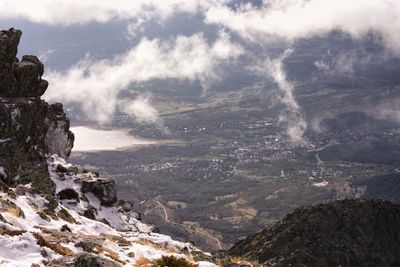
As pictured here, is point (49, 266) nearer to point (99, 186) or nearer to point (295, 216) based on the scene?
point (295, 216)

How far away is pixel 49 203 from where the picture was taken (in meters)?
59.9

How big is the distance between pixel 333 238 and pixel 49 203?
31482 millimetres

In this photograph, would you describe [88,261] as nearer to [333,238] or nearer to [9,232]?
[9,232]

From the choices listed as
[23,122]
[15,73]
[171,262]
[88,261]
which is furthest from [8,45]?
[88,261]

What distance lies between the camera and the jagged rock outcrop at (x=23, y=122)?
72.9m

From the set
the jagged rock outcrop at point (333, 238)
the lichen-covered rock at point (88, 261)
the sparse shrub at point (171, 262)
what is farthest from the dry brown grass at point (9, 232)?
the jagged rock outcrop at point (333, 238)

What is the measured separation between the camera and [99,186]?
3676 inches

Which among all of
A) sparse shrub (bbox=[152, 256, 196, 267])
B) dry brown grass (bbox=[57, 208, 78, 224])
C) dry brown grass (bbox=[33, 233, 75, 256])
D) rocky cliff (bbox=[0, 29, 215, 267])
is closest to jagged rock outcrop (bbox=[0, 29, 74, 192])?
rocky cliff (bbox=[0, 29, 215, 267])

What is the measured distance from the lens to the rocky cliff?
124 ft

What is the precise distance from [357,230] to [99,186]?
45.4 meters

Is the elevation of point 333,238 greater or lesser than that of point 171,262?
lesser

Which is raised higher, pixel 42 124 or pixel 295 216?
pixel 42 124

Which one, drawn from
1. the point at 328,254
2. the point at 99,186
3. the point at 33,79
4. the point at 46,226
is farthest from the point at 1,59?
the point at 328,254

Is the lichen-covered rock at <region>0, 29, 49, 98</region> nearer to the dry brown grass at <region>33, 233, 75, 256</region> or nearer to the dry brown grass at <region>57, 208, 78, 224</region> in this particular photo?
the dry brown grass at <region>57, 208, 78, 224</region>
